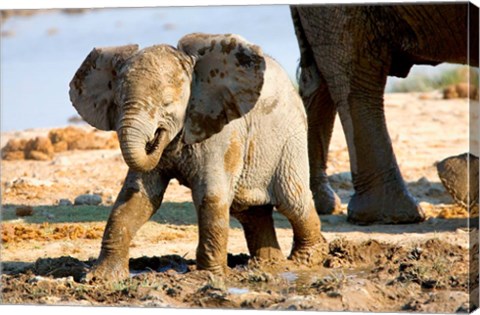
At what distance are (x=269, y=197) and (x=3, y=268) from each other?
125 cm

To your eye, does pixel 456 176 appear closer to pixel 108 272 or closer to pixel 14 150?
pixel 108 272

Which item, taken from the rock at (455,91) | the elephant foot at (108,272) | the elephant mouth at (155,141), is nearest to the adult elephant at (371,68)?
Answer: the elephant foot at (108,272)

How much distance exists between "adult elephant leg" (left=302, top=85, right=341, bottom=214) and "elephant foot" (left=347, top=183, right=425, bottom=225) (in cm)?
48

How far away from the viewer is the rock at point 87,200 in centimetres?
941

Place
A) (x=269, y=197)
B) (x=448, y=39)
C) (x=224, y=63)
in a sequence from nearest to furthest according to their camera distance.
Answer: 1. (x=224, y=63)
2. (x=269, y=197)
3. (x=448, y=39)

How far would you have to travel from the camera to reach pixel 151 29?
10.2m

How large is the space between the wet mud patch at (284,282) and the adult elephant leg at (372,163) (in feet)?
3.58

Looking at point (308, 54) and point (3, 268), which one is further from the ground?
point (308, 54)

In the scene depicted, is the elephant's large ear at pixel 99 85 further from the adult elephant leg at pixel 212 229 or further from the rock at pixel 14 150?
the rock at pixel 14 150

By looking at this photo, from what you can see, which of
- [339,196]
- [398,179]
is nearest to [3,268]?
[398,179]

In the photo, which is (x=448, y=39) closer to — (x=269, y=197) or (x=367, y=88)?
(x=367, y=88)

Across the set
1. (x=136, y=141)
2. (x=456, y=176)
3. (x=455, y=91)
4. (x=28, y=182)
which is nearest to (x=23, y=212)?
(x=28, y=182)

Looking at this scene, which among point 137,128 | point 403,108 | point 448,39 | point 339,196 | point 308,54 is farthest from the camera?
point 403,108

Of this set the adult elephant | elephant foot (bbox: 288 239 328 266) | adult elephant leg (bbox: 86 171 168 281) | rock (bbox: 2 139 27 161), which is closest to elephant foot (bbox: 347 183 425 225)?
the adult elephant
